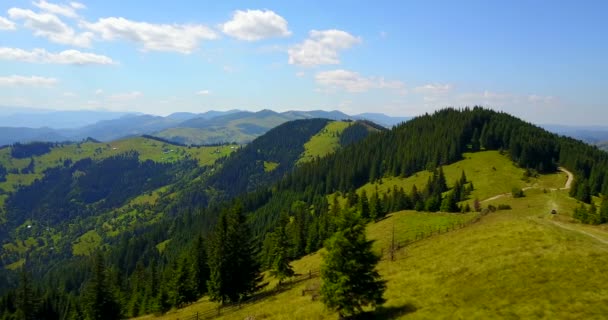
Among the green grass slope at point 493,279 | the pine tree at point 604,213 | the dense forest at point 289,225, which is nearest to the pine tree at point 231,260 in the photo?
the dense forest at point 289,225

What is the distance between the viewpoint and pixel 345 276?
108 feet

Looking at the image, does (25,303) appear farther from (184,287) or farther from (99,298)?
(184,287)

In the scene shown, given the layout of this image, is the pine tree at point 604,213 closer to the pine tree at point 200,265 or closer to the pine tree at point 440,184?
the pine tree at point 440,184

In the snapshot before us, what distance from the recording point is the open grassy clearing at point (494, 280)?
31312 millimetres

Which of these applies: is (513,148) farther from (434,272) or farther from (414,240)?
(434,272)

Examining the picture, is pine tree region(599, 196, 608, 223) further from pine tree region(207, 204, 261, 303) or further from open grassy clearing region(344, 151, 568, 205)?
pine tree region(207, 204, 261, 303)

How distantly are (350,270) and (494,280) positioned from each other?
14465mm

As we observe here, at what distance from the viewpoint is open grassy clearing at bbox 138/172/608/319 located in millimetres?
31312

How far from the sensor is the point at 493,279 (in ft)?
122

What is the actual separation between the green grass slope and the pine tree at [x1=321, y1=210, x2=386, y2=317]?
3.06 meters

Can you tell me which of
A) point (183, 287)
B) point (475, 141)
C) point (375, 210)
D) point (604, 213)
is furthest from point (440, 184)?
point (183, 287)

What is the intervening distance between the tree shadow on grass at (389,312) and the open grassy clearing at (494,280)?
9cm

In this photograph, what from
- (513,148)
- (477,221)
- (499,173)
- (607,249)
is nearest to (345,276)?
(607,249)

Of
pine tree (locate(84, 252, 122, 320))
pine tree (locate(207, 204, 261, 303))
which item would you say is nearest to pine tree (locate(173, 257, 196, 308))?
pine tree (locate(84, 252, 122, 320))
